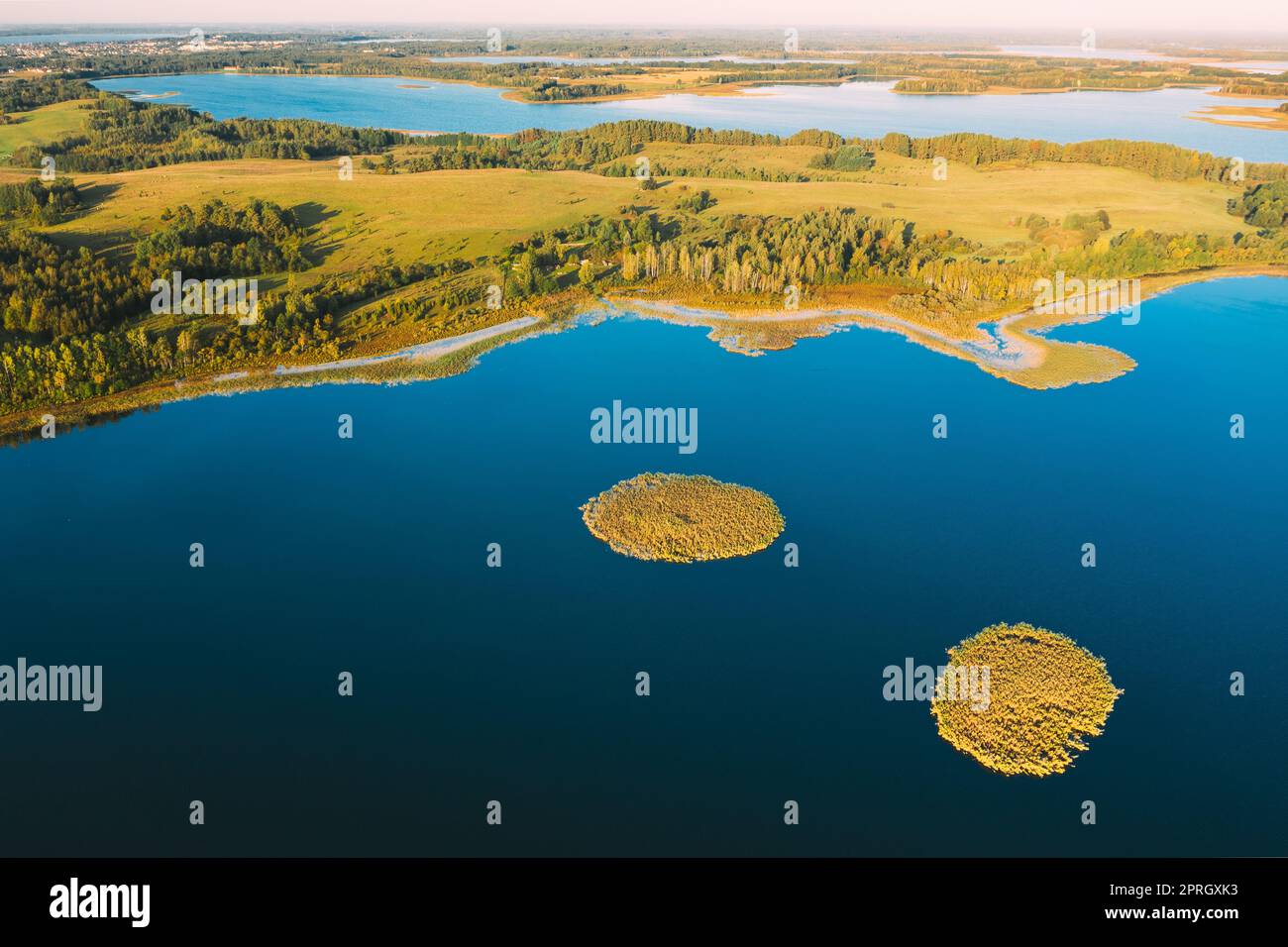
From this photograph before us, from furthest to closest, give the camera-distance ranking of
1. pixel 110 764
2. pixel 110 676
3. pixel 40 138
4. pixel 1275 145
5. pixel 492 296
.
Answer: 1. pixel 1275 145
2. pixel 40 138
3. pixel 492 296
4. pixel 110 676
5. pixel 110 764

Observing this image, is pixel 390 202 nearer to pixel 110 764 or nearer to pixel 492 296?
pixel 492 296

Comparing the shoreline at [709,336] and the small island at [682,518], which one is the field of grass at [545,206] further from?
the small island at [682,518]

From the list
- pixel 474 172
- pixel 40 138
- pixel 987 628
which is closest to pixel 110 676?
pixel 987 628

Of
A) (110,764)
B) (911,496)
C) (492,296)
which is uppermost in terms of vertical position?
(492,296)

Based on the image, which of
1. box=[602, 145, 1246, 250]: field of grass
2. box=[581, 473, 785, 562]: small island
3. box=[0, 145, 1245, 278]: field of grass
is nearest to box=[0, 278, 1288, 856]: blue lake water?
box=[581, 473, 785, 562]: small island

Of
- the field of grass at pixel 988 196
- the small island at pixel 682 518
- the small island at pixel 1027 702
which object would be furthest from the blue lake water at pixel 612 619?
the field of grass at pixel 988 196

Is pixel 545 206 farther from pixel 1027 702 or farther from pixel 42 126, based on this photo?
pixel 42 126

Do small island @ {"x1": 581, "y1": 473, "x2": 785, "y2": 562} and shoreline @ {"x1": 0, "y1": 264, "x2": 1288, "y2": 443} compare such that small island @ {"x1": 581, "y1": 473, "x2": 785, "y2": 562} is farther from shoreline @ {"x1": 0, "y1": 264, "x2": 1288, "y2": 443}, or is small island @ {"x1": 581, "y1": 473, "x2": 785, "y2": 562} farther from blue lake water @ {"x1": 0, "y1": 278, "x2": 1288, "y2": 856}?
shoreline @ {"x1": 0, "y1": 264, "x2": 1288, "y2": 443}
